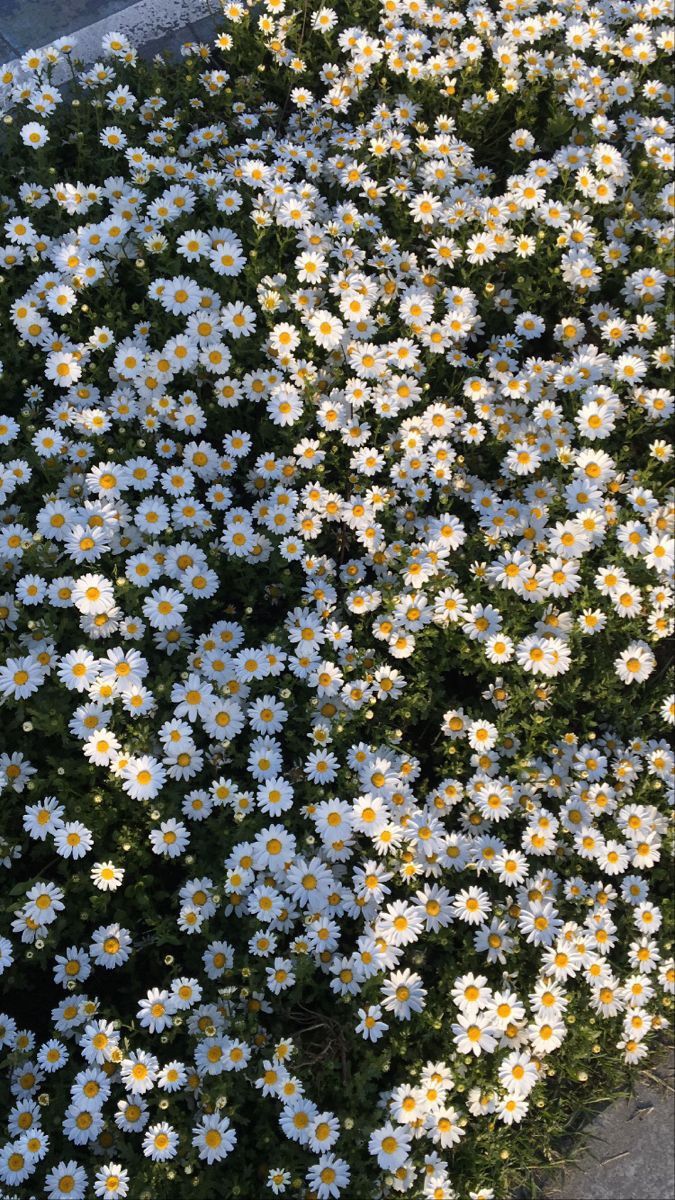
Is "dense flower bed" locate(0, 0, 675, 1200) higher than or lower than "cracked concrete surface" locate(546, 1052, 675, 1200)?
higher

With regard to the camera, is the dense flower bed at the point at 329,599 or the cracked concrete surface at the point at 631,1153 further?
the cracked concrete surface at the point at 631,1153

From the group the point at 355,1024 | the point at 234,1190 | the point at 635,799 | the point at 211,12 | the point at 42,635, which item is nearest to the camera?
the point at 234,1190

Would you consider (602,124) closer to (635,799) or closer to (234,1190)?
(635,799)

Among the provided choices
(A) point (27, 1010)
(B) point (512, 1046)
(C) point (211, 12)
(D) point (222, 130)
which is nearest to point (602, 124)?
(D) point (222, 130)

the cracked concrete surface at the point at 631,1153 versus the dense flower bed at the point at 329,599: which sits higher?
the dense flower bed at the point at 329,599

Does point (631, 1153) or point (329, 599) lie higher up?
point (329, 599)

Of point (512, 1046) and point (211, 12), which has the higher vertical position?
point (211, 12)

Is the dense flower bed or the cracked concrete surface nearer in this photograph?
the dense flower bed

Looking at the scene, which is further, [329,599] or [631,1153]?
[329,599]
